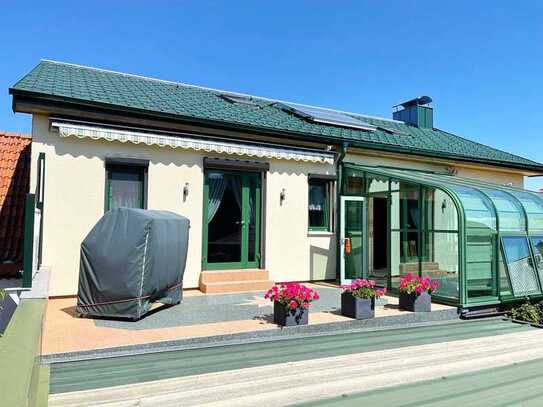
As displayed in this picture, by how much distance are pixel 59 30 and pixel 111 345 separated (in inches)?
356

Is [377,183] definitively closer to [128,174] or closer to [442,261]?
[442,261]

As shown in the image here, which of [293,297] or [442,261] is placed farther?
[442,261]

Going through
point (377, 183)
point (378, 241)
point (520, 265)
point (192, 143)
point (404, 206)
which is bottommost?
point (520, 265)

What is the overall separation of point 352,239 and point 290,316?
520cm

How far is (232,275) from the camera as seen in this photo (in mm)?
10117

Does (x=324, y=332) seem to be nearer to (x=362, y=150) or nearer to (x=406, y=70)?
(x=362, y=150)

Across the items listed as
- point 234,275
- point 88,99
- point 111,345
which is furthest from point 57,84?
point 111,345

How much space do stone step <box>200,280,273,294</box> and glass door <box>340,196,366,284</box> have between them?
226cm

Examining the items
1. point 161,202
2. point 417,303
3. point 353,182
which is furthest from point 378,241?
point 161,202

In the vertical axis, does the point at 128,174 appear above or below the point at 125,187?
above

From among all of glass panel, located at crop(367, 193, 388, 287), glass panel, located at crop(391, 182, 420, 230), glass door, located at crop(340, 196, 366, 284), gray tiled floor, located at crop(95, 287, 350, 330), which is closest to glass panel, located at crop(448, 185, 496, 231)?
glass panel, located at crop(391, 182, 420, 230)

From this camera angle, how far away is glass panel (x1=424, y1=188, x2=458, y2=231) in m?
9.62

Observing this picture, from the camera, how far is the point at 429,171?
13.8 m

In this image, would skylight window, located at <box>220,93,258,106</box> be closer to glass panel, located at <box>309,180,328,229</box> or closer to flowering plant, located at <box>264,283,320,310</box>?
glass panel, located at <box>309,180,328,229</box>
